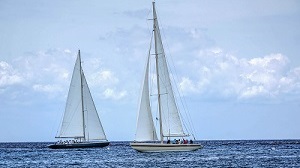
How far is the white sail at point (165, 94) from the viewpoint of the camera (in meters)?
84.8

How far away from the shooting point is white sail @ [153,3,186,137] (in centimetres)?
8475

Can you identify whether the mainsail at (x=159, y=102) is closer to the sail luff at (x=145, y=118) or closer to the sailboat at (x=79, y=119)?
the sail luff at (x=145, y=118)

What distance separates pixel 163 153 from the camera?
282 ft

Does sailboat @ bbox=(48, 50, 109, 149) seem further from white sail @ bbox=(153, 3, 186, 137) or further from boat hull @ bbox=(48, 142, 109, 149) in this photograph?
white sail @ bbox=(153, 3, 186, 137)

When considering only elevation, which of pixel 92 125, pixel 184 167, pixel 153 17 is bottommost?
pixel 184 167

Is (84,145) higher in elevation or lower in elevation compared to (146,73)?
lower

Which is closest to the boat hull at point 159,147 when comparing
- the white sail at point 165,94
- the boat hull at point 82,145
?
the white sail at point 165,94

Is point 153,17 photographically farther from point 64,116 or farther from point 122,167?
point 64,116

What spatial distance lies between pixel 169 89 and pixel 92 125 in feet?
113

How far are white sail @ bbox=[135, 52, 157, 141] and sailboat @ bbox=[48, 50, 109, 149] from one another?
32.0 meters

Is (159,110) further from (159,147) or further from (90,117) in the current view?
(90,117)

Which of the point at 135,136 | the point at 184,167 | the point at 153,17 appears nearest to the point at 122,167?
the point at 184,167

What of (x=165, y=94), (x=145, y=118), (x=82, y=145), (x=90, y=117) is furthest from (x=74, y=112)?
(x=165, y=94)

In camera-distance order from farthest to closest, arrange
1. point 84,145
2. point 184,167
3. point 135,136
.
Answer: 1. point 84,145
2. point 135,136
3. point 184,167
